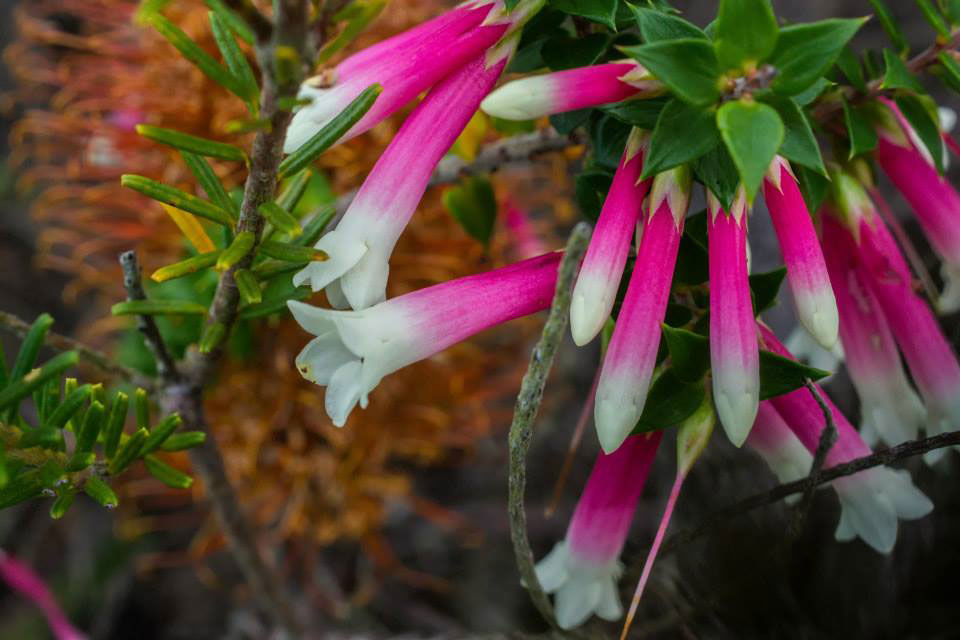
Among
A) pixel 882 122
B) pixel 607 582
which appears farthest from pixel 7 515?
pixel 882 122

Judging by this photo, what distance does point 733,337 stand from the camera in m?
0.38

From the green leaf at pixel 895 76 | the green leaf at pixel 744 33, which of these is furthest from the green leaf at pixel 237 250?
the green leaf at pixel 895 76

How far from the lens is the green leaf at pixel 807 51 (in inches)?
13.6

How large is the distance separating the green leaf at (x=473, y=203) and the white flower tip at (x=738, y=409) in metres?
0.33

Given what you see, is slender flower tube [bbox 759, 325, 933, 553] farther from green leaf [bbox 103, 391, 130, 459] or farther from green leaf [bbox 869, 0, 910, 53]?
green leaf [bbox 103, 391, 130, 459]

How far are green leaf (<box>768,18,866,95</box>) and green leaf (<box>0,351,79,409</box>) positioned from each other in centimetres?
31

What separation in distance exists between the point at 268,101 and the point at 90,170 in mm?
620

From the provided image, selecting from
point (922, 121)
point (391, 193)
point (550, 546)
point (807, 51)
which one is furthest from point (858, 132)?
point (550, 546)

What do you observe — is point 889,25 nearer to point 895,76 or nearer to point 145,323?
point 895,76

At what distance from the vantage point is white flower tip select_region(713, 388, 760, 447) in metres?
0.38

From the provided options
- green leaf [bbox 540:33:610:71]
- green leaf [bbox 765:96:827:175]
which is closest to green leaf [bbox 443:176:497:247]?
green leaf [bbox 540:33:610:71]

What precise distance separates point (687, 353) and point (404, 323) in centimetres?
13

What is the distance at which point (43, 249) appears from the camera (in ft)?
3.40

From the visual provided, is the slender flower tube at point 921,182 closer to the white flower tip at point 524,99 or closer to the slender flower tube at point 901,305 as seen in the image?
the slender flower tube at point 901,305
